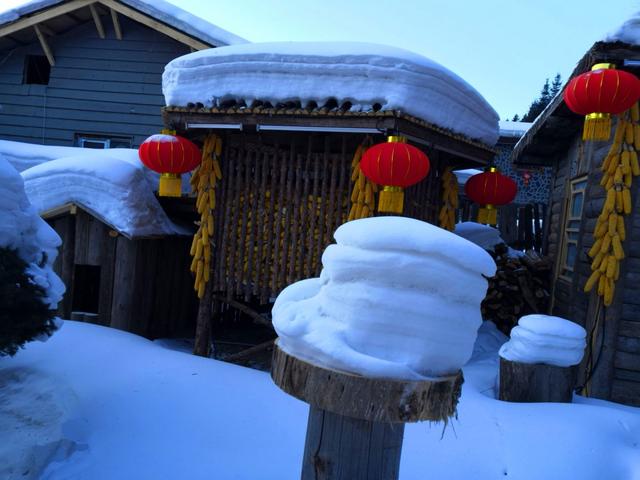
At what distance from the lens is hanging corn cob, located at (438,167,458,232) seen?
723 centimetres

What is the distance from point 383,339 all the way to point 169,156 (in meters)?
4.77

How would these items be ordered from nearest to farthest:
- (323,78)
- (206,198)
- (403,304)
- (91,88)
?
(403,304)
(323,78)
(206,198)
(91,88)

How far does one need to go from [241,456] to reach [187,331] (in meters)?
4.86

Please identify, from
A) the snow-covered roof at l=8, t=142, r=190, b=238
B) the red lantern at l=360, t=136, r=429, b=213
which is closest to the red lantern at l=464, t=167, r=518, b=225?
the red lantern at l=360, t=136, r=429, b=213

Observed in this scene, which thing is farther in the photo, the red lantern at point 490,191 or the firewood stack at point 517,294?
the firewood stack at point 517,294

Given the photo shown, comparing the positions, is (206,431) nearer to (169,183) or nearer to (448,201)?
(169,183)

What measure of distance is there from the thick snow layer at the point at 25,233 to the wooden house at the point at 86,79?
704 cm

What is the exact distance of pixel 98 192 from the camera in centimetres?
656

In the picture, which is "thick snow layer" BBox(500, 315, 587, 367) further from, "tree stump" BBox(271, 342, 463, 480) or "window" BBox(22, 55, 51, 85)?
"window" BBox(22, 55, 51, 85)

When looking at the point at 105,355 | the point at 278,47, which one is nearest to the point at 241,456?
the point at 105,355

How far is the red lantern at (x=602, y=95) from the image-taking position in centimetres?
452

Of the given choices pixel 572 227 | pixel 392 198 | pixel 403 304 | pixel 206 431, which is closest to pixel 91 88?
pixel 392 198

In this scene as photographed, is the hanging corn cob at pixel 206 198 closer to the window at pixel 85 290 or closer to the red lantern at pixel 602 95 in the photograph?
the window at pixel 85 290

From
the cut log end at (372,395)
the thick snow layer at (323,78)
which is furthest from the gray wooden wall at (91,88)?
the cut log end at (372,395)
